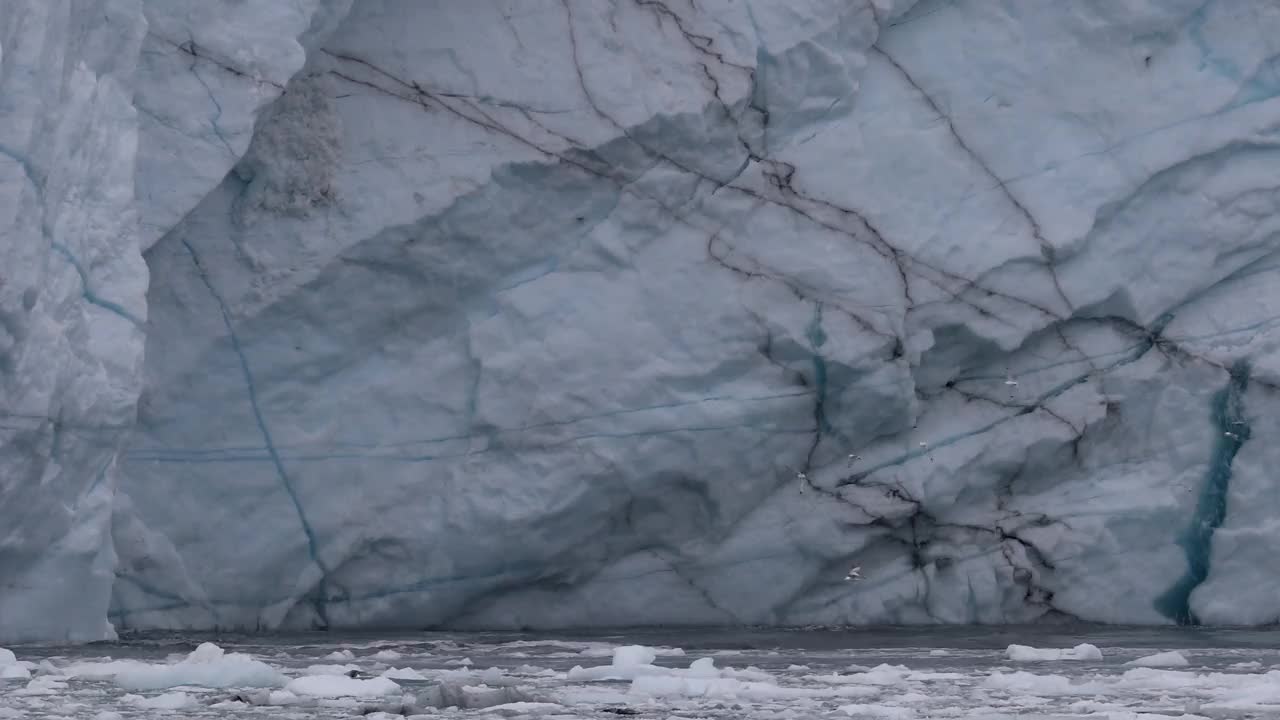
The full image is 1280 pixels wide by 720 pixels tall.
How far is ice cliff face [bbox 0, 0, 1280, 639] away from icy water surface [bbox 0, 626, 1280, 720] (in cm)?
59

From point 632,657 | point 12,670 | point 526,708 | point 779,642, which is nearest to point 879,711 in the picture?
point 526,708

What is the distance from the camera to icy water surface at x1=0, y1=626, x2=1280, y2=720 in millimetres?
3225

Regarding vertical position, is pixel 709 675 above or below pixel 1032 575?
below

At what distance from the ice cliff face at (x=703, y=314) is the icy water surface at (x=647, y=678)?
586mm

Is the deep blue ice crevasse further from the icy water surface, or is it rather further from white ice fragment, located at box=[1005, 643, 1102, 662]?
white ice fragment, located at box=[1005, 643, 1102, 662]

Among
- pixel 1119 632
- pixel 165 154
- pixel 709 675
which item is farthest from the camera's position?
pixel 1119 632

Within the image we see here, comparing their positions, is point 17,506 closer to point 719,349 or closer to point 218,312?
point 218,312

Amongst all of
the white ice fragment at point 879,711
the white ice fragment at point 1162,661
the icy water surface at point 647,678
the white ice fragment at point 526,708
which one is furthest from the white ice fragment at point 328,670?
the white ice fragment at point 1162,661

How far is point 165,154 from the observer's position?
5.25m

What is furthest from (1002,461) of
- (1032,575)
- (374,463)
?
(374,463)

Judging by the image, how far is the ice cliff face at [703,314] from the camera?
5602 millimetres

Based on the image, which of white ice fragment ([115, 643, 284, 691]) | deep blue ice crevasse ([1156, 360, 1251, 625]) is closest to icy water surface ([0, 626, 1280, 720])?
white ice fragment ([115, 643, 284, 691])

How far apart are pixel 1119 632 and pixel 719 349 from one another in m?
1.58

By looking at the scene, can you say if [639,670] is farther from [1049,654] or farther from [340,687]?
[1049,654]
